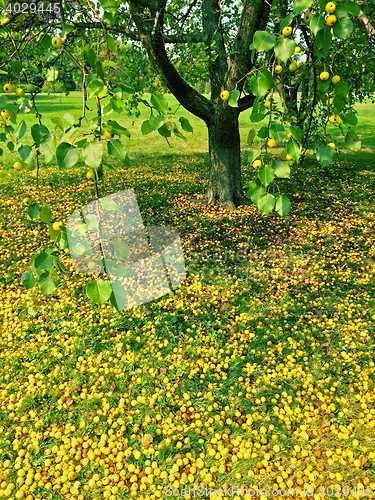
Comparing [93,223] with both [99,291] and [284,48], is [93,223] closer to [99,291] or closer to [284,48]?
[99,291]

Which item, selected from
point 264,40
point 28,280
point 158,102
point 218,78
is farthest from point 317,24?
point 218,78

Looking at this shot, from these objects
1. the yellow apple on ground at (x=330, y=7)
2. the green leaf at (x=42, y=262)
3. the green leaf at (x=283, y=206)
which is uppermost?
the yellow apple on ground at (x=330, y=7)

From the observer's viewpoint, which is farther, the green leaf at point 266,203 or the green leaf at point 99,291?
the green leaf at point 266,203

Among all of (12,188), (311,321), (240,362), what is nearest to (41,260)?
(240,362)

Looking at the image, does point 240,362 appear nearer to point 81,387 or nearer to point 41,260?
point 81,387

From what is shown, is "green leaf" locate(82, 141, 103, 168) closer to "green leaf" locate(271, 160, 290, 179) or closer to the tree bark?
"green leaf" locate(271, 160, 290, 179)

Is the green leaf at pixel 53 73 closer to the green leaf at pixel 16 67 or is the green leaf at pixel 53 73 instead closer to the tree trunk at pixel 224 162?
the green leaf at pixel 16 67

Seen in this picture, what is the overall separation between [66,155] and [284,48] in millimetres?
1021

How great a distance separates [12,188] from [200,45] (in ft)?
22.6

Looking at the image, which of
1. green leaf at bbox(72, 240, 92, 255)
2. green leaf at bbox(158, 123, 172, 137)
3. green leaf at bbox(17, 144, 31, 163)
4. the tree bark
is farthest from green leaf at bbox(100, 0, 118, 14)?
the tree bark

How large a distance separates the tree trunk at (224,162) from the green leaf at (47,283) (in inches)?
228

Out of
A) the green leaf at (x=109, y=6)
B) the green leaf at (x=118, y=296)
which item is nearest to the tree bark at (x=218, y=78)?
the green leaf at (x=109, y=6)

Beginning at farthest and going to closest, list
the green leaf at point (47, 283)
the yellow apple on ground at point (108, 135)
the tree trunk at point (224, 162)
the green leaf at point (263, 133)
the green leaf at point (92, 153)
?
the tree trunk at point (224, 162)
the green leaf at point (263, 133)
the green leaf at point (47, 283)
the yellow apple on ground at point (108, 135)
the green leaf at point (92, 153)

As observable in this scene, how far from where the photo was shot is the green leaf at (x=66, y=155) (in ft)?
4.11
